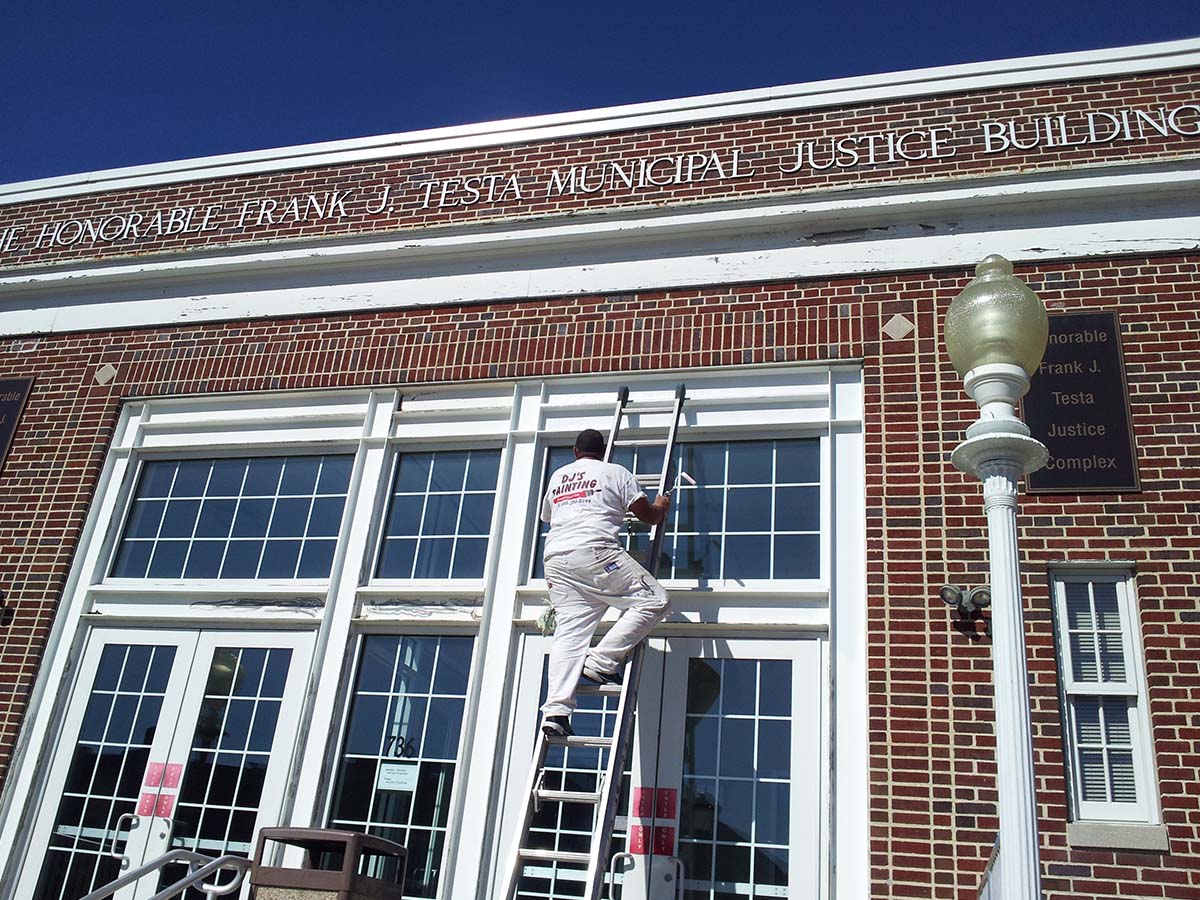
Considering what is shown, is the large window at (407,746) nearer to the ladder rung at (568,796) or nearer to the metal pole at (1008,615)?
the ladder rung at (568,796)

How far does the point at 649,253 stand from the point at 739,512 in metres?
2.23

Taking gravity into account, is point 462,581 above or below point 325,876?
above

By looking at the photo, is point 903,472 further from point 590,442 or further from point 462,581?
point 462,581

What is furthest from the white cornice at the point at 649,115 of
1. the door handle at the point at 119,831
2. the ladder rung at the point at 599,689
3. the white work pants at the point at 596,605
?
the door handle at the point at 119,831

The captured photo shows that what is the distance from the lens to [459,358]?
8.21 m

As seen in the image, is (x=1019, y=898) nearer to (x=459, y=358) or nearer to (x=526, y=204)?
(x=459, y=358)

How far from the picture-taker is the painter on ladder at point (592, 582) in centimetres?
596

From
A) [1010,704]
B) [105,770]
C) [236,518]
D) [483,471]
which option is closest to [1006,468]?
[1010,704]

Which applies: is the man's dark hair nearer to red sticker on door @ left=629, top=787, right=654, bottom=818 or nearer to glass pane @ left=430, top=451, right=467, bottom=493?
glass pane @ left=430, top=451, right=467, bottom=493

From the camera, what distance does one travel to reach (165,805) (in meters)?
7.17

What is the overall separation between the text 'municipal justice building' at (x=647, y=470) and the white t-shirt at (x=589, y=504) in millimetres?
914

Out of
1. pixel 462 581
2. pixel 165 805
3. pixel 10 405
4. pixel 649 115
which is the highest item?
pixel 649 115

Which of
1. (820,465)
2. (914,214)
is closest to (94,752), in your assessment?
(820,465)

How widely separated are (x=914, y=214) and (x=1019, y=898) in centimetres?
530
